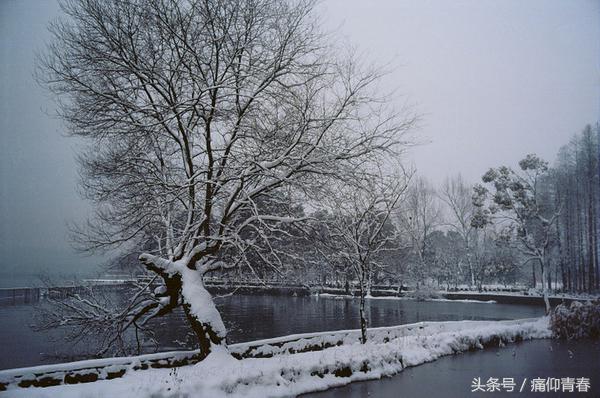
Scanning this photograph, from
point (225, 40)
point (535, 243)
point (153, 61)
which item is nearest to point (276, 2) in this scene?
point (225, 40)

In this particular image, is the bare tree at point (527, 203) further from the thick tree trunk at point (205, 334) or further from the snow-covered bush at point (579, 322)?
the thick tree trunk at point (205, 334)

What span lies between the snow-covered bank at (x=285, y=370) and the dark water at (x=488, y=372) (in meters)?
0.42

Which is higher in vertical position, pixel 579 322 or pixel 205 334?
pixel 205 334

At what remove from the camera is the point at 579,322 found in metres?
15.9

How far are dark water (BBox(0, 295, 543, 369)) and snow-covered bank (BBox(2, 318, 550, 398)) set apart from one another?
5581 millimetres

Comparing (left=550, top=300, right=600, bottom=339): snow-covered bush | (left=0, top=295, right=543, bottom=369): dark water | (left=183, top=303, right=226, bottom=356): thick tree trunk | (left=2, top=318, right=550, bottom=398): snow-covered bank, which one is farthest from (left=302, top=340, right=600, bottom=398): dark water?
(left=0, top=295, right=543, bottom=369): dark water

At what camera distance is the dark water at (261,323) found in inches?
685

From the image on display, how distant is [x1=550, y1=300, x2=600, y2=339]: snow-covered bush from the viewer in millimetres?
15750

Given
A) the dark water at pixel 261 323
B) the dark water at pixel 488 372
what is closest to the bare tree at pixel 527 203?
the dark water at pixel 261 323

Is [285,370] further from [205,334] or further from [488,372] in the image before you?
[488,372]

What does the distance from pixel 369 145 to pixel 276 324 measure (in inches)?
720

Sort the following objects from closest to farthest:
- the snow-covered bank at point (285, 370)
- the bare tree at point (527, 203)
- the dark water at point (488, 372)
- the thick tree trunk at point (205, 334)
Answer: the snow-covered bank at point (285, 370) < the dark water at point (488, 372) < the thick tree trunk at point (205, 334) < the bare tree at point (527, 203)

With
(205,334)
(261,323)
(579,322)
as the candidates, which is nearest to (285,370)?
(205,334)

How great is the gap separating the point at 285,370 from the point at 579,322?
44.8ft
